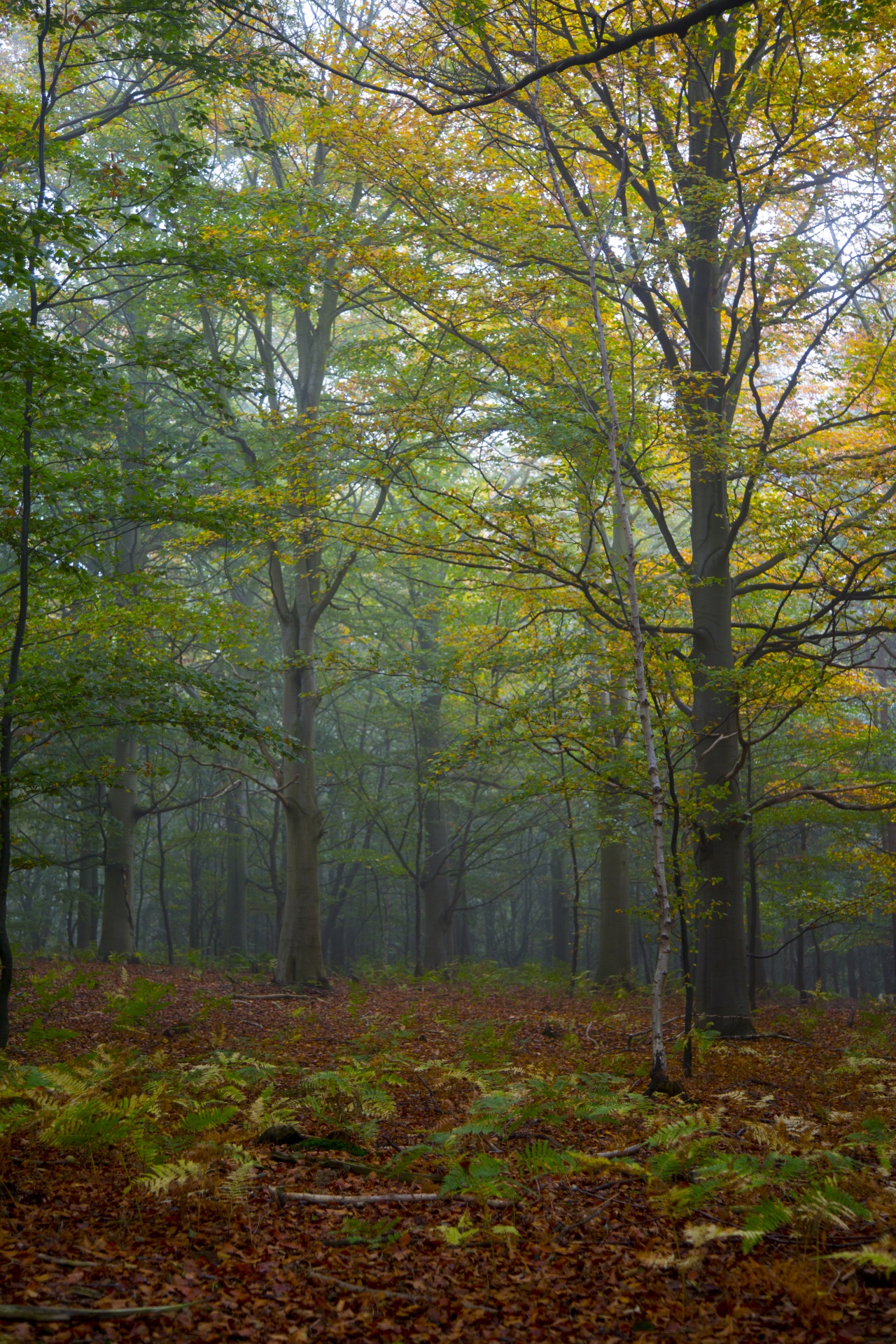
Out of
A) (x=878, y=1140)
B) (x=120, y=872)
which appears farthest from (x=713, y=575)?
(x=120, y=872)

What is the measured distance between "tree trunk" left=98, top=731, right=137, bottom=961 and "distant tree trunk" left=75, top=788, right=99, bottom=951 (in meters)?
0.43

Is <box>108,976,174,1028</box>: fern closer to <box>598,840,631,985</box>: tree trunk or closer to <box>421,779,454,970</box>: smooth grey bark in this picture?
<box>598,840,631,985</box>: tree trunk

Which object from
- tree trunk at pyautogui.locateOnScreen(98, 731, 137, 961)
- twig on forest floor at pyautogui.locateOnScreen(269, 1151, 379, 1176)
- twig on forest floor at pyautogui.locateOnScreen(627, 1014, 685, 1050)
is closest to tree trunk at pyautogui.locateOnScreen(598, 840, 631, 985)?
twig on forest floor at pyautogui.locateOnScreen(627, 1014, 685, 1050)

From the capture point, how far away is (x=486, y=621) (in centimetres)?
1833

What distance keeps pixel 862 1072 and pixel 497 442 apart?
26.6 feet

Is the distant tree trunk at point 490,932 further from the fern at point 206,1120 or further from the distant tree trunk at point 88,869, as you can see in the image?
the fern at point 206,1120

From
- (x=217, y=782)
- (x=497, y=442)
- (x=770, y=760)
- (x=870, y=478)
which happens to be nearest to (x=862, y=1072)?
(x=870, y=478)

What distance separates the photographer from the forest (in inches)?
143

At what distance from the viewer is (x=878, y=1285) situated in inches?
129

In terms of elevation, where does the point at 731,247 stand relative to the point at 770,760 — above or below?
above

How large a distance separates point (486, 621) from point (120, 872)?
871 cm

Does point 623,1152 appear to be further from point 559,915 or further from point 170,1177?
point 559,915

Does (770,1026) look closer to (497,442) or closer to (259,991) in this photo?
(259,991)

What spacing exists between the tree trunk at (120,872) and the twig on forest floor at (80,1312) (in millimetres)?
14770
